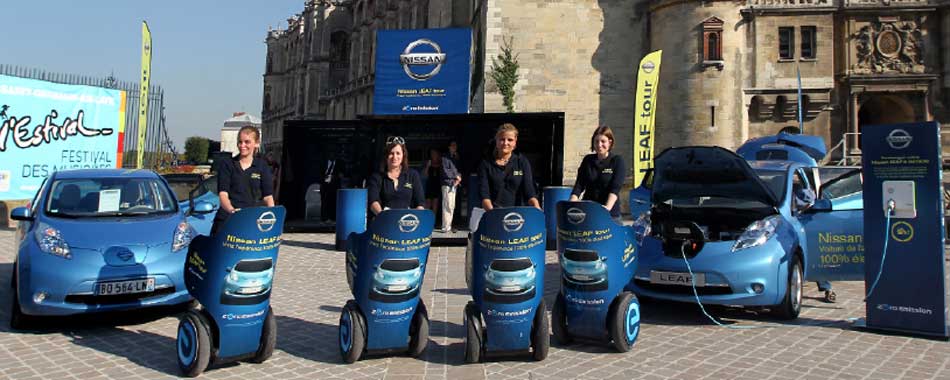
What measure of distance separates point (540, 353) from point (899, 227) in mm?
3543

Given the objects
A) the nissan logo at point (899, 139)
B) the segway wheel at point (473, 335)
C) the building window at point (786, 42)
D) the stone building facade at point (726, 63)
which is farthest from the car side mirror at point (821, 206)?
the building window at point (786, 42)

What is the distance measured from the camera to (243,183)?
5.58 meters

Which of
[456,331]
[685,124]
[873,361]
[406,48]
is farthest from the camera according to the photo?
[685,124]

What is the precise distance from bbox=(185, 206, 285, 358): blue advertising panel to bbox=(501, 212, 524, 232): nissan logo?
1601 mm

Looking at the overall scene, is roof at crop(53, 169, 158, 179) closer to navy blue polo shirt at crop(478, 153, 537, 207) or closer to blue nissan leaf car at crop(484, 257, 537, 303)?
navy blue polo shirt at crop(478, 153, 537, 207)

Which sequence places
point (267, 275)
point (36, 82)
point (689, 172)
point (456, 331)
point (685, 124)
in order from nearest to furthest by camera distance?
point (267, 275), point (456, 331), point (689, 172), point (36, 82), point (685, 124)

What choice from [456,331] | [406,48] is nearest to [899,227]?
[456,331]

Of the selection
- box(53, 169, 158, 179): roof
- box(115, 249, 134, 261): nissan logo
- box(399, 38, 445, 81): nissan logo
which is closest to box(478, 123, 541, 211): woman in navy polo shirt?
box(115, 249, 134, 261): nissan logo

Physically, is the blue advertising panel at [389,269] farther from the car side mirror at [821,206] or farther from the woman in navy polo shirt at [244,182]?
the car side mirror at [821,206]

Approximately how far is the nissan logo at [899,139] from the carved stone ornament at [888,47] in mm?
23303

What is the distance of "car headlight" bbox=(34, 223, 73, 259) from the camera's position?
5.41m

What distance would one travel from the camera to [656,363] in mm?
A: 4734

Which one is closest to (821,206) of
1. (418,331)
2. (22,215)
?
Answer: (418,331)

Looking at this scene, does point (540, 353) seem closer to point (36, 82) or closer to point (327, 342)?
point (327, 342)
